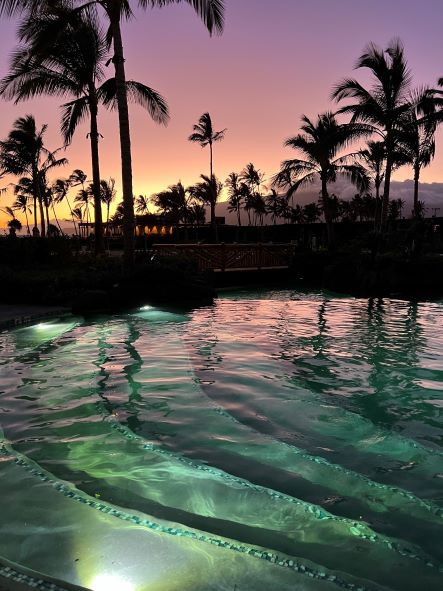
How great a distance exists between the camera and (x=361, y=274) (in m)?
19.1

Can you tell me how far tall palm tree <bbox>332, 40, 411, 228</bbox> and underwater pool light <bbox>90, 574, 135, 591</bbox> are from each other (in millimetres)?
23128

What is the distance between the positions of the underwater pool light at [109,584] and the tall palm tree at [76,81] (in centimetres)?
1593

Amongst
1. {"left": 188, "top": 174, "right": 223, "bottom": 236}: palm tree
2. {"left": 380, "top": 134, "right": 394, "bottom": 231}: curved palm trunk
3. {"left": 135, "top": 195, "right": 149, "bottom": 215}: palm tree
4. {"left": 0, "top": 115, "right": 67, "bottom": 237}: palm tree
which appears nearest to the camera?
{"left": 380, "top": 134, "right": 394, "bottom": 231}: curved palm trunk

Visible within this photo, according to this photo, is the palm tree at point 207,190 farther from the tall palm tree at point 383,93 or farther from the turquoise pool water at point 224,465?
the turquoise pool water at point 224,465

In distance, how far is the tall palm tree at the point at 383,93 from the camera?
2375 cm

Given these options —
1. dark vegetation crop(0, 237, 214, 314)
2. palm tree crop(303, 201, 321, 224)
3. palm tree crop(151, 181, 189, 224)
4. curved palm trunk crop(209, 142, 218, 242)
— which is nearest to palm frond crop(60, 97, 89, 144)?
dark vegetation crop(0, 237, 214, 314)

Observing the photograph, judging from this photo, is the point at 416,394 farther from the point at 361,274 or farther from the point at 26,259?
the point at 26,259

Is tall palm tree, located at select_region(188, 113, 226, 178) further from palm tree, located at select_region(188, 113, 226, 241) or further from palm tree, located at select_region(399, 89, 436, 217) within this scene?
palm tree, located at select_region(399, 89, 436, 217)

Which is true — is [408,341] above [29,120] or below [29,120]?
below

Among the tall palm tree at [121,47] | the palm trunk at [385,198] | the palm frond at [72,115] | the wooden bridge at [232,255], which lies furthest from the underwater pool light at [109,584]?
the palm trunk at [385,198]

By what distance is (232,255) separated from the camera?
22.3 metres

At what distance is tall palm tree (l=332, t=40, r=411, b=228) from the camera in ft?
77.9

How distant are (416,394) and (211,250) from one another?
1626 centimetres

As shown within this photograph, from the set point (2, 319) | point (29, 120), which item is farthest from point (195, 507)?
point (29, 120)
